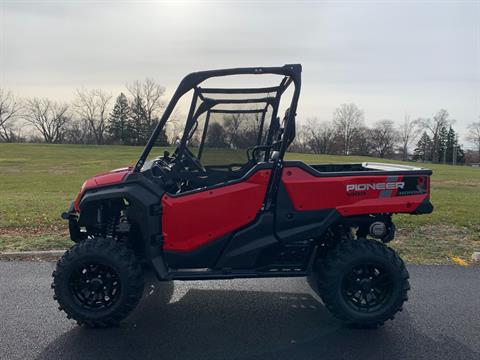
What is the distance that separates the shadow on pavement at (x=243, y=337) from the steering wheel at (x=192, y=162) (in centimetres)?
138

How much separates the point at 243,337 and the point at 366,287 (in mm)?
1229

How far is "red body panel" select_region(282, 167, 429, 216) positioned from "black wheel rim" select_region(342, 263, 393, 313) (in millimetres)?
546

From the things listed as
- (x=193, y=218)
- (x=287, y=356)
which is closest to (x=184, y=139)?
(x=193, y=218)

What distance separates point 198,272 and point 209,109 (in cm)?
167

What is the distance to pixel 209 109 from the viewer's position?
14.0 ft

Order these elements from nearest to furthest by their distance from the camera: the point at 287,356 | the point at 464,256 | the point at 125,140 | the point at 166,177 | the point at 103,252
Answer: the point at 287,356 < the point at 103,252 < the point at 166,177 < the point at 464,256 < the point at 125,140

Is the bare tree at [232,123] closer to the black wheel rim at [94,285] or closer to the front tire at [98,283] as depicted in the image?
the front tire at [98,283]

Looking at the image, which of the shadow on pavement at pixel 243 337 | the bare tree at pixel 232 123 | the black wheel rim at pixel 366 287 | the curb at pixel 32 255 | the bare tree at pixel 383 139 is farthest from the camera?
the bare tree at pixel 383 139

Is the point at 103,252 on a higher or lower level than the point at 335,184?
lower

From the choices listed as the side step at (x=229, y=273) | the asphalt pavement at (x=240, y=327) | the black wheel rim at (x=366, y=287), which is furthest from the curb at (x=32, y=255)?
the black wheel rim at (x=366, y=287)

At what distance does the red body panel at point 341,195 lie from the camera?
12.1 feet

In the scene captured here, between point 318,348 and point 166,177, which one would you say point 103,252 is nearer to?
point 166,177

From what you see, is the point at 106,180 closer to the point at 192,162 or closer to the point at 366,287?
the point at 192,162

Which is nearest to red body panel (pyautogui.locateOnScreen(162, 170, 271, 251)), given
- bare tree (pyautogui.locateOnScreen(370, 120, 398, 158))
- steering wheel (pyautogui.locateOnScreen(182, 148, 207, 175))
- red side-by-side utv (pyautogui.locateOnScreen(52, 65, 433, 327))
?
red side-by-side utv (pyautogui.locateOnScreen(52, 65, 433, 327))
